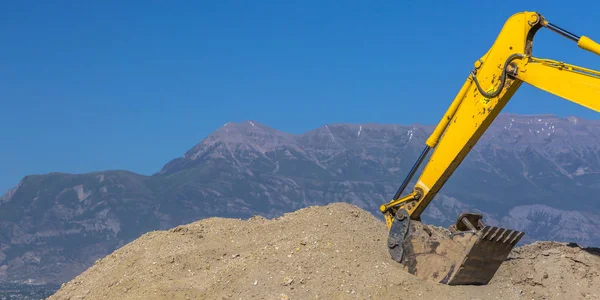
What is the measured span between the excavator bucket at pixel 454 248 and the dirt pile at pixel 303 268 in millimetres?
219

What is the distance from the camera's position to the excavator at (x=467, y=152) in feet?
39.2

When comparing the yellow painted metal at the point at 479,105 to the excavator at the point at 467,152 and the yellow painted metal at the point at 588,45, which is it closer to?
the excavator at the point at 467,152

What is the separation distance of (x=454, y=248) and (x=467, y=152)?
1.55m

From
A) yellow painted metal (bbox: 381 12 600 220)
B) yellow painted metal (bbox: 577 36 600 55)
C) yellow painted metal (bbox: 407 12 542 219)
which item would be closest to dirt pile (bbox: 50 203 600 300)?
yellow painted metal (bbox: 381 12 600 220)

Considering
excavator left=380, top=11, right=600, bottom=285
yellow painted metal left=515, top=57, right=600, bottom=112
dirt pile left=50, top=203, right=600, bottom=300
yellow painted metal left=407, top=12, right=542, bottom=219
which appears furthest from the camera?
dirt pile left=50, top=203, right=600, bottom=300

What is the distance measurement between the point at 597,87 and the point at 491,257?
11.4 feet

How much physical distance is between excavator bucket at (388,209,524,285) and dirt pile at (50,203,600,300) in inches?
8.6

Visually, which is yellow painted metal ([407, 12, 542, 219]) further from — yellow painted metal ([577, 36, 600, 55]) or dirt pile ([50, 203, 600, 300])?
dirt pile ([50, 203, 600, 300])

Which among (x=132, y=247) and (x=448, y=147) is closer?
(x=448, y=147)

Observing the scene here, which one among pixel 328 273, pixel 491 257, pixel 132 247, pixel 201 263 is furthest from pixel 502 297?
pixel 132 247

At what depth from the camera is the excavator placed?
39.2ft

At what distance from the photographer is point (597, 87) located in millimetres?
10766

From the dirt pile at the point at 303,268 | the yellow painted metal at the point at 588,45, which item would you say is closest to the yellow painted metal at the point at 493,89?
the yellow painted metal at the point at 588,45

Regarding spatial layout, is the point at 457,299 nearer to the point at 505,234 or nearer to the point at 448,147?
the point at 505,234
